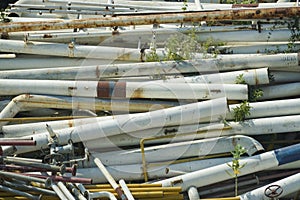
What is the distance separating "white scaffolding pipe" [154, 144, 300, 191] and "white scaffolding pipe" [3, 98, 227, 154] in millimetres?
637

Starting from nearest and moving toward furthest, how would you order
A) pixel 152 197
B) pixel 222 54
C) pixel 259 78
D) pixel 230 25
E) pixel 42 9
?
1. pixel 152 197
2. pixel 259 78
3. pixel 222 54
4. pixel 230 25
5. pixel 42 9

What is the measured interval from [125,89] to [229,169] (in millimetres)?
1559

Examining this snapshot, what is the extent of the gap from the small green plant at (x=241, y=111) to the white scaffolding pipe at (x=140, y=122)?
0.49 feet

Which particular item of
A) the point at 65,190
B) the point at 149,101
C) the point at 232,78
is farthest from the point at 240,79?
the point at 65,190

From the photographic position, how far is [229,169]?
509cm

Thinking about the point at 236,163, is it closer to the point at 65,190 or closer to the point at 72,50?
the point at 65,190

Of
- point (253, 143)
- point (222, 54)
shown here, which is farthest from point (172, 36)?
point (253, 143)

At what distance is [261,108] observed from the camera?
5.49m

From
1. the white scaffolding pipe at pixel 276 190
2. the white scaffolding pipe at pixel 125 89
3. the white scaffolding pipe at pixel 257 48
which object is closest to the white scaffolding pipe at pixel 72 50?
the white scaffolding pipe at pixel 125 89

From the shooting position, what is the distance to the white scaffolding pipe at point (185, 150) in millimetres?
5293

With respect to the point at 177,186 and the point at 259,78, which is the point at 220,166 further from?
the point at 259,78

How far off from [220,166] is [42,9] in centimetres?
400

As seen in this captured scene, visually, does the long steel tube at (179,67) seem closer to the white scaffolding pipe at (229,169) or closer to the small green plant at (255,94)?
the small green plant at (255,94)

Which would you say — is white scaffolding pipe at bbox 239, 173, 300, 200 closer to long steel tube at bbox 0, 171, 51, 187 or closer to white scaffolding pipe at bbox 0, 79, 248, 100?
white scaffolding pipe at bbox 0, 79, 248, 100
